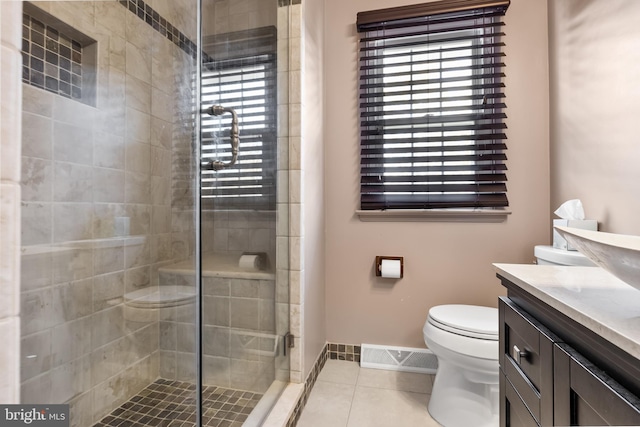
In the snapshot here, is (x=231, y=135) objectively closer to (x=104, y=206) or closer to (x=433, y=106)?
(x=104, y=206)

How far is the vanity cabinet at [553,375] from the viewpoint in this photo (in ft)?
1.51

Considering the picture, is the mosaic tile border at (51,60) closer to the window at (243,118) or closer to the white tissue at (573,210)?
the window at (243,118)

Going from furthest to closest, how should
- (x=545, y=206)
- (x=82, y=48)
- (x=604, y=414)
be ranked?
(x=545, y=206)
(x=82, y=48)
(x=604, y=414)

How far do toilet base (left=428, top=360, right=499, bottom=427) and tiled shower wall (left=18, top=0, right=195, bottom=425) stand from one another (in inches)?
50.1

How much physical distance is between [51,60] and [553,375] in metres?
1.74

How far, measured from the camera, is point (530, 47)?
1756 mm

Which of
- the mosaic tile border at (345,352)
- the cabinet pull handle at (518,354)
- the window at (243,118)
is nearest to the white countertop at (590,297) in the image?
the cabinet pull handle at (518,354)

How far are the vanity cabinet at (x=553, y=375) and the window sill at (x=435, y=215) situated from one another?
A: 0.97m

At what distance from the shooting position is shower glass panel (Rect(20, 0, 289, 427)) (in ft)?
3.89

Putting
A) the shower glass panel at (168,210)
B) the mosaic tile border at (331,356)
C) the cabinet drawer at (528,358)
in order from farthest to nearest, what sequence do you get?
the mosaic tile border at (331,356) < the shower glass panel at (168,210) < the cabinet drawer at (528,358)

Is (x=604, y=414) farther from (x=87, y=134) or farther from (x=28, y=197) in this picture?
(x=87, y=134)

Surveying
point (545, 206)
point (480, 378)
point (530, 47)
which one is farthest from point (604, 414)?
point (530, 47)

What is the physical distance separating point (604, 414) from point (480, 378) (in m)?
0.92

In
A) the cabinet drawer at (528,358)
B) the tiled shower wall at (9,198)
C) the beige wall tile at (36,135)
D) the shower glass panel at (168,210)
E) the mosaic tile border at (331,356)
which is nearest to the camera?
the tiled shower wall at (9,198)
